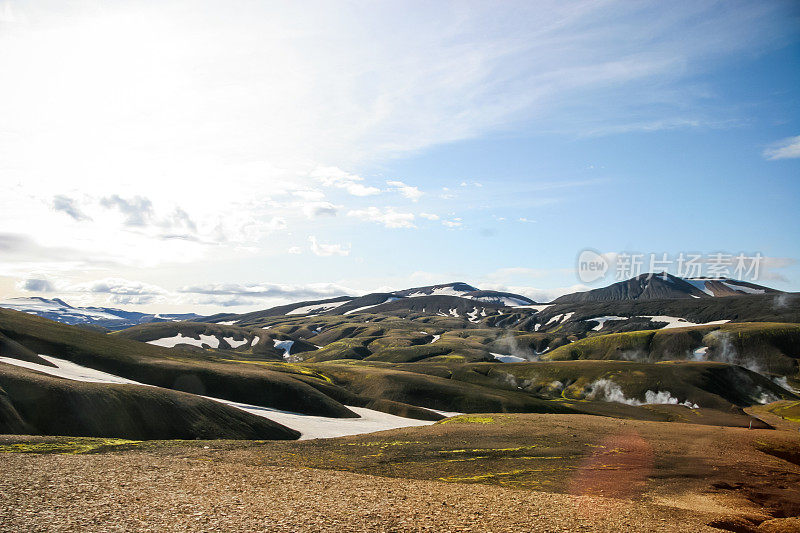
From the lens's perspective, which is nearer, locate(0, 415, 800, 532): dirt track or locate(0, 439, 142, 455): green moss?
locate(0, 415, 800, 532): dirt track

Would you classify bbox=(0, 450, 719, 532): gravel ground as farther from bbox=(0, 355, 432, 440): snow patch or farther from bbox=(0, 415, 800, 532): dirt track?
bbox=(0, 355, 432, 440): snow patch

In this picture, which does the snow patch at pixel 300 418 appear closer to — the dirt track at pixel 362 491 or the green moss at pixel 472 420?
the green moss at pixel 472 420

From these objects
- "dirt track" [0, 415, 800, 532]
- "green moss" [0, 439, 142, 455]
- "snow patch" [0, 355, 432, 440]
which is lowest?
"snow patch" [0, 355, 432, 440]

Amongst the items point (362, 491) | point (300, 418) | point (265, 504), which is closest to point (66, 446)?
point (265, 504)

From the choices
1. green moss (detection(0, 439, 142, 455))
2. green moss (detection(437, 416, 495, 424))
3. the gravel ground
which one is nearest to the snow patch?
green moss (detection(437, 416, 495, 424))

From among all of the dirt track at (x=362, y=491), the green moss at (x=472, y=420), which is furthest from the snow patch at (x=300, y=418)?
the dirt track at (x=362, y=491)

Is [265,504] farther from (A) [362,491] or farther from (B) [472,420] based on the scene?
(B) [472,420]

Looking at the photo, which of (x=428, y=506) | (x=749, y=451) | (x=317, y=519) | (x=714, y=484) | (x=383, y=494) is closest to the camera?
(x=317, y=519)

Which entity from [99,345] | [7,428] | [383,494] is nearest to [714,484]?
[383,494]

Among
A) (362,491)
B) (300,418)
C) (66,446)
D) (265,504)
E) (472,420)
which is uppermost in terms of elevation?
(265,504)

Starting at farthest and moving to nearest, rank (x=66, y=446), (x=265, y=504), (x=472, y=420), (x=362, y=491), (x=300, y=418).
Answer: (x=300, y=418), (x=472, y=420), (x=66, y=446), (x=362, y=491), (x=265, y=504)

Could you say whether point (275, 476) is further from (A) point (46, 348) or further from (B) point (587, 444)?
(A) point (46, 348)

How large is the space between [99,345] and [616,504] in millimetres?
112426

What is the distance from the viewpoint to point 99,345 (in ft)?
345
